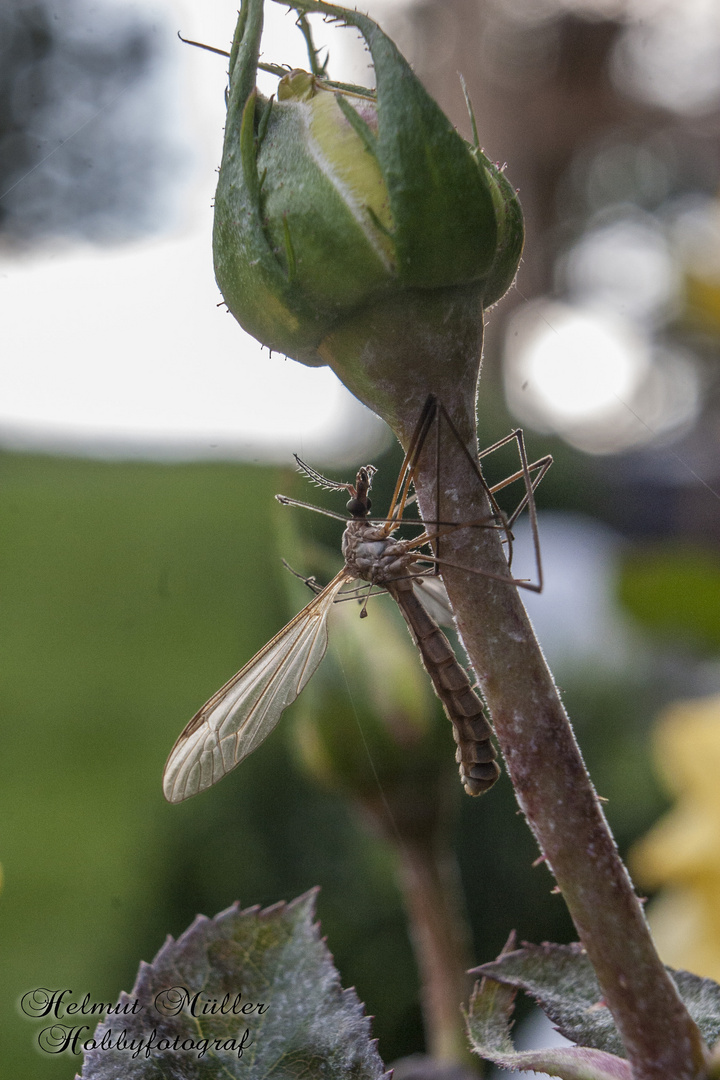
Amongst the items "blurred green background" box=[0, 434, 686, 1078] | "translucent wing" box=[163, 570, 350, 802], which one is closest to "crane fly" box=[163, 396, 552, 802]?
"translucent wing" box=[163, 570, 350, 802]

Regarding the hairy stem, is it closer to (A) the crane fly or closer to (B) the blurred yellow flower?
(A) the crane fly

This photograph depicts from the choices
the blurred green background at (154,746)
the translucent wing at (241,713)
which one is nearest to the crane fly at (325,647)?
the translucent wing at (241,713)

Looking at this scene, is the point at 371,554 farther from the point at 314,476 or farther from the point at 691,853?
the point at 691,853

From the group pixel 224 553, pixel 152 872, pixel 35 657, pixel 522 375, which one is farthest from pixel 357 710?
pixel 224 553

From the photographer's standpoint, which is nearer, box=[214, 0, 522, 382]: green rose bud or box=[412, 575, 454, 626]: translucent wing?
box=[214, 0, 522, 382]: green rose bud

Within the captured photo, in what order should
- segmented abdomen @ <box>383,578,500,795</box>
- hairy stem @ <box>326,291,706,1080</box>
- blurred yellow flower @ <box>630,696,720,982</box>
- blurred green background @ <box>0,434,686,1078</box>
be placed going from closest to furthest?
hairy stem @ <box>326,291,706,1080</box>
segmented abdomen @ <box>383,578,500,795</box>
blurred yellow flower @ <box>630,696,720,982</box>
blurred green background @ <box>0,434,686,1078</box>

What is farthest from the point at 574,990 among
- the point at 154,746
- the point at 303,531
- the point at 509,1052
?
the point at 154,746

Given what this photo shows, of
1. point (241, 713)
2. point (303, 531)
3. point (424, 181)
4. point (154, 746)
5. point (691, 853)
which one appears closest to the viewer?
point (424, 181)
